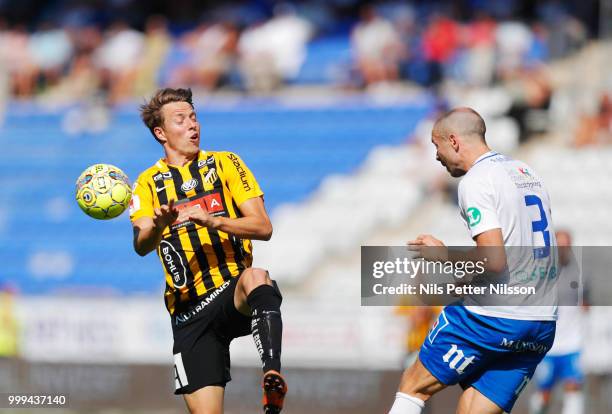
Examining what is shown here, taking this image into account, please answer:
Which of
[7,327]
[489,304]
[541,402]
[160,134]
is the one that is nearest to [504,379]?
[489,304]

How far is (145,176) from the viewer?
7.06 m

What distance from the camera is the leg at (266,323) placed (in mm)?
6113

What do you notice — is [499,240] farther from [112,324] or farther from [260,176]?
[260,176]

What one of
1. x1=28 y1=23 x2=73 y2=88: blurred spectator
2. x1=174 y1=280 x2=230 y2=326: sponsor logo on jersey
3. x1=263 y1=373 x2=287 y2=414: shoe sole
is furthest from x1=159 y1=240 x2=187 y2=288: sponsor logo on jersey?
x1=28 y1=23 x2=73 y2=88: blurred spectator

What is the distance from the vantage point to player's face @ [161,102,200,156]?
699cm

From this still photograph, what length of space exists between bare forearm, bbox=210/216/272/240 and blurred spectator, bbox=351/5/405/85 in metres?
11.8

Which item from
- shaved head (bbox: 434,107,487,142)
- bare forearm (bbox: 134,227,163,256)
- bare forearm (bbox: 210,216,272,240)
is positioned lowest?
bare forearm (bbox: 134,227,163,256)

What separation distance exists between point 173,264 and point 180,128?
86 centimetres

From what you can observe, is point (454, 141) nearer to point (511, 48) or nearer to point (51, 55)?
point (511, 48)

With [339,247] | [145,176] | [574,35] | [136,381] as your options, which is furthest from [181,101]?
[574,35]

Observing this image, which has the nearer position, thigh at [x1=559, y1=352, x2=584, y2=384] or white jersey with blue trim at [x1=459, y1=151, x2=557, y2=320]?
white jersey with blue trim at [x1=459, y1=151, x2=557, y2=320]

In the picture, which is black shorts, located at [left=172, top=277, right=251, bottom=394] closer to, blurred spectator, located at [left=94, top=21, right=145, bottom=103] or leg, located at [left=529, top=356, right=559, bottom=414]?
leg, located at [left=529, top=356, right=559, bottom=414]

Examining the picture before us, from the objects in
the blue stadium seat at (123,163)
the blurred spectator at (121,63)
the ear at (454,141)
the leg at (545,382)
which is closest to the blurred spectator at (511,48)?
the blue stadium seat at (123,163)

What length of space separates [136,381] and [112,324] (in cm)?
99
